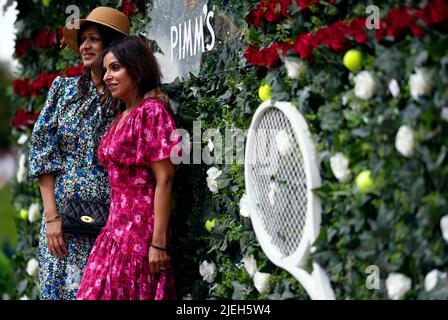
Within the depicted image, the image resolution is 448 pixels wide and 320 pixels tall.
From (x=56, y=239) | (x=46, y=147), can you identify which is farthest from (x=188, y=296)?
(x=46, y=147)

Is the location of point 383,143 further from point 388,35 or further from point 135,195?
point 135,195

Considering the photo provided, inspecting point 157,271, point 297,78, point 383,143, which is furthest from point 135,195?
point 383,143

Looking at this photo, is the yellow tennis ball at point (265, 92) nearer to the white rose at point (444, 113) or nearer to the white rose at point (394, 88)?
the white rose at point (394, 88)

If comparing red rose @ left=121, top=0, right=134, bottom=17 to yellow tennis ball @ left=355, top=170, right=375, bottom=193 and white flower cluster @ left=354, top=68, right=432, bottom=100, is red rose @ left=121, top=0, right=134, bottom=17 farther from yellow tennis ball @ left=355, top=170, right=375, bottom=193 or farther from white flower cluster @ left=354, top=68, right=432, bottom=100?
yellow tennis ball @ left=355, top=170, right=375, bottom=193

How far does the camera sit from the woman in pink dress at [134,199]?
137 inches

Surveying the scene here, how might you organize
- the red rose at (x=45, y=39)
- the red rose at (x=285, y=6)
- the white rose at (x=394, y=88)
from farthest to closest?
the red rose at (x=45, y=39), the red rose at (x=285, y=6), the white rose at (x=394, y=88)

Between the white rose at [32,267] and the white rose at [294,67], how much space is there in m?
2.63

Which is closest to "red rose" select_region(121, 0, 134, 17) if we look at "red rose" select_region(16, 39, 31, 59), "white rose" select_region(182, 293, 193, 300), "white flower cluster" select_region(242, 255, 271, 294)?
"red rose" select_region(16, 39, 31, 59)

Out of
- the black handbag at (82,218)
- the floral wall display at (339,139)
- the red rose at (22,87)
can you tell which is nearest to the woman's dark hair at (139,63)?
the floral wall display at (339,139)

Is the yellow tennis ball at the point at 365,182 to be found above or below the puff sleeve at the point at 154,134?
below

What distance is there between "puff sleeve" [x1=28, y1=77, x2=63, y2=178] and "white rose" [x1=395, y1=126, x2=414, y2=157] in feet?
6.26

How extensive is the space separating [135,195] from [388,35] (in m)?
1.40

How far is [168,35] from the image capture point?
163 inches

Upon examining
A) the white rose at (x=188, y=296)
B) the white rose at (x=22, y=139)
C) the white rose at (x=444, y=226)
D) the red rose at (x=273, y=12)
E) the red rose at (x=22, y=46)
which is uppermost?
the red rose at (x=22, y=46)
